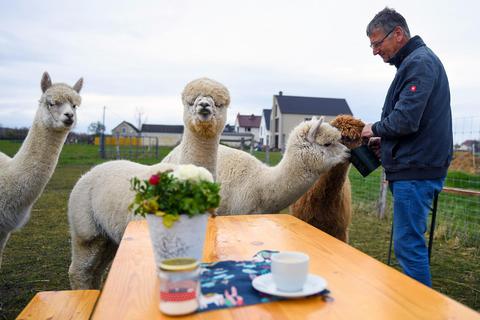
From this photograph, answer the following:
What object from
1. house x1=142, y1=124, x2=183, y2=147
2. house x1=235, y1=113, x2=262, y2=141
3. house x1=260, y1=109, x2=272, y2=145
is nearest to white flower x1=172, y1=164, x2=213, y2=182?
house x1=260, y1=109, x2=272, y2=145

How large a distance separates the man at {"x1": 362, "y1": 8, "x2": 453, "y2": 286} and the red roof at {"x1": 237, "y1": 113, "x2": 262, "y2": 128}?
2718 inches

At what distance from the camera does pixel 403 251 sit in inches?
104

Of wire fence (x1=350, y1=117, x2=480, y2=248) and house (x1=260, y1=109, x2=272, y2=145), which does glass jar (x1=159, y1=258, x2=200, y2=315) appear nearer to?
wire fence (x1=350, y1=117, x2=480, y2=248)

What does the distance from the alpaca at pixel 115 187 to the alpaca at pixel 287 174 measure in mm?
580

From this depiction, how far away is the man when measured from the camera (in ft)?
8.55

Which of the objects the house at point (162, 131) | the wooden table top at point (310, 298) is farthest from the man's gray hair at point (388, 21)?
the house at point (162, 131)

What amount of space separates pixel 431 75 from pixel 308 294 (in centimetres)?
197

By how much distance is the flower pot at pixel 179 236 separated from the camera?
1423mm

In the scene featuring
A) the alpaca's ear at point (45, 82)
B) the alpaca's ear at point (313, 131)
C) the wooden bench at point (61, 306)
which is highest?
the alpaca's ear at point (45, 82)

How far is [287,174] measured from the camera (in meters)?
3.64

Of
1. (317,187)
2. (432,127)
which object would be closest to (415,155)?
(432,127)

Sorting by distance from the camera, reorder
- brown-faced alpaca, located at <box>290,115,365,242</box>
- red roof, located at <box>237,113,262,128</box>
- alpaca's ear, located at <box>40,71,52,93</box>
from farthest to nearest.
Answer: red roof, located at <box>237,113,262,128</box>
brown-faced alpaca, located at <box>290,115,365,242</box>
alpaca's ear, located at <box>40,71,52,93</box>

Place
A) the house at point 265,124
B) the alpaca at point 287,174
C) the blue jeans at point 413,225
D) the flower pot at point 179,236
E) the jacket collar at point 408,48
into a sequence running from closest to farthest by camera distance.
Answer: the flower pot at point 179,236
the blue jeans at point 413,225
the jacket collar at point 408,48
the alpaca at point 287,174
the house at point 265,124

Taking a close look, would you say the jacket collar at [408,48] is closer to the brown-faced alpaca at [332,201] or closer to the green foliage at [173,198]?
the brown-faced alpaca at [332,201]
